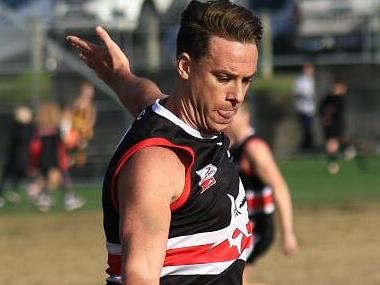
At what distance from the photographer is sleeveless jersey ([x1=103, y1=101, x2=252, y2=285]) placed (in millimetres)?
4012

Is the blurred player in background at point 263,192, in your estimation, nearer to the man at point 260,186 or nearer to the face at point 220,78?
the man at point 260,186

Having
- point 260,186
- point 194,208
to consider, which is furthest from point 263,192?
point 194,208

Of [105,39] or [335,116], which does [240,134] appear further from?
[335,116]

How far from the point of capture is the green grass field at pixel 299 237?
11672mm

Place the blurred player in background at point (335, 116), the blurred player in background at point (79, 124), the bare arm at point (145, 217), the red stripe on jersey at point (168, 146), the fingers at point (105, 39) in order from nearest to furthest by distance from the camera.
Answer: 1. the bare arm at point (145, 217)
2. the red stripe on jersey at point (168, 146)
3. the fingers at point (105, 39)
4. the blurred player in background at point (79, 124)
5. the blurred player in background at point (335, 116)

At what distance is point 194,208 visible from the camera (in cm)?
407

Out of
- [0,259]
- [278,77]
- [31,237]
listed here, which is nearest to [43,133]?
[31,237]

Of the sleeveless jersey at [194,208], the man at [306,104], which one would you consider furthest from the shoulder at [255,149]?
the man at [306,104]

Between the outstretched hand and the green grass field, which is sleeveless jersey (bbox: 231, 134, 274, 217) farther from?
the outstretched hand

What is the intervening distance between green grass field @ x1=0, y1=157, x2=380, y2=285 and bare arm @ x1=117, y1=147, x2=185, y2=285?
7234 millimetres

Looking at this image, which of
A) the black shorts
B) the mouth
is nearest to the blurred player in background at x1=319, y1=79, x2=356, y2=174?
the black shorts

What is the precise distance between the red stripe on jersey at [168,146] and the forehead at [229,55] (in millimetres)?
292

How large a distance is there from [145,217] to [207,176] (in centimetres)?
40

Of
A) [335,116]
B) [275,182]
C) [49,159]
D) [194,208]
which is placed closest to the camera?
[194,208]
